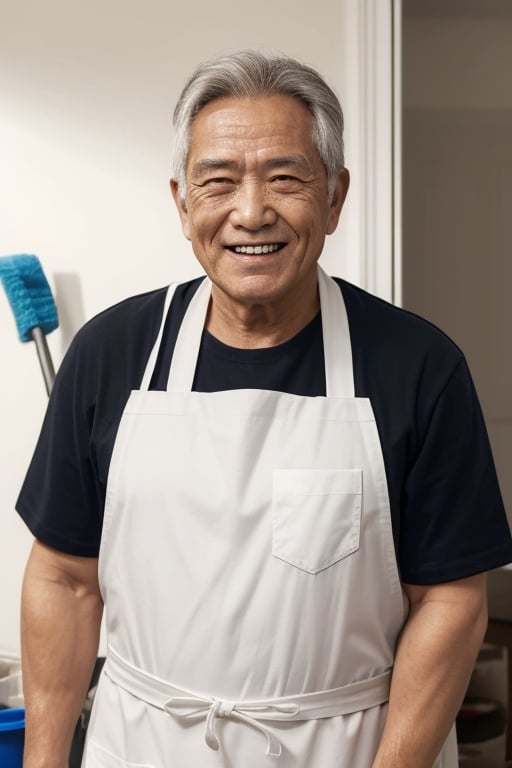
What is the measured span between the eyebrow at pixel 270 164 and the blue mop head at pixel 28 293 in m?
0.81

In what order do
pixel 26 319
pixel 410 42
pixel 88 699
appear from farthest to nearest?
1. pixel 410 42
2. pixel 26 319
3. pixel 88 699

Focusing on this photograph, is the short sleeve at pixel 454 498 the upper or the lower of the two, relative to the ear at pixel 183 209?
lower

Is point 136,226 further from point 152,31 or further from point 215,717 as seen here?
point 215,717

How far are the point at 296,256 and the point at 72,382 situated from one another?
336 millimetres

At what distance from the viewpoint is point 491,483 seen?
1182mm

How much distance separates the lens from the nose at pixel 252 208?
113 centimetres

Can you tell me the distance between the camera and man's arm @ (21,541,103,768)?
4.16 feet

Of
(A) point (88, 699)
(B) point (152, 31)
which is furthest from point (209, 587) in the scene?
(B) point (152, 31)

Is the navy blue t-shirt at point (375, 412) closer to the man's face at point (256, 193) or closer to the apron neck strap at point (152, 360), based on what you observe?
the apron neck strap at point (152, 360)

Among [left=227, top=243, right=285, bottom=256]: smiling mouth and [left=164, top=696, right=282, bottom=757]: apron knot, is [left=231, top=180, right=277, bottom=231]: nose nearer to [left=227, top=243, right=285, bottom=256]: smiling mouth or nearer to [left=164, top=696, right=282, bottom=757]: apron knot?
[left=227, top=243, right=285, bottom=256]: smiling mouth

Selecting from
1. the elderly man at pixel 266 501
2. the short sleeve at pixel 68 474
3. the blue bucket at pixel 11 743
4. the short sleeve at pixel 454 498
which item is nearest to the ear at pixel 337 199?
the elderly man at pixel 266 501

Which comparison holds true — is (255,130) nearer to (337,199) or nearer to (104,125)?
(337,199)

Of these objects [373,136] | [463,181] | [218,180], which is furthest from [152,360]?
[463,181]

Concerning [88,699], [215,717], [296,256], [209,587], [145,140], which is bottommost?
[88,699]
